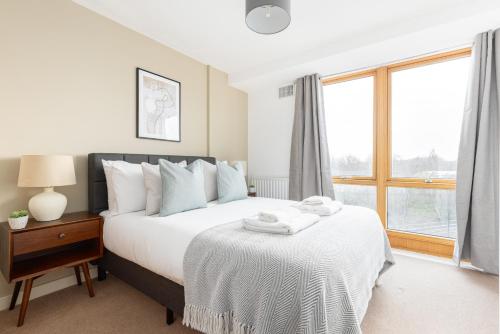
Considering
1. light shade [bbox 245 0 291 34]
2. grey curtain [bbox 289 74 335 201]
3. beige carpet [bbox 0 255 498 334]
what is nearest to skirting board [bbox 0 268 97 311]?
beige carpet [bbox 0 255 498 334]

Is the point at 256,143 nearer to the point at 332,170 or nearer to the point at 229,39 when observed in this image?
the point at 332,170

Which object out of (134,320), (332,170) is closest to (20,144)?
(134,320)

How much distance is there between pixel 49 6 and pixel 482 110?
4.11 meters

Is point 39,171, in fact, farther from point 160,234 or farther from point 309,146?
point 309,146

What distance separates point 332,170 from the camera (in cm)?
361

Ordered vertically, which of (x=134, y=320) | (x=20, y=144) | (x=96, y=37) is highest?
(x=96, y=37)

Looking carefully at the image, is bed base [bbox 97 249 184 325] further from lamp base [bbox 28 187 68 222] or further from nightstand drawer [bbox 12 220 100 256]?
lamp base [bbox 28 187 68 222]

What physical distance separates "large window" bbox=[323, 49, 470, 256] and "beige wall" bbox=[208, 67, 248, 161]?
1.47 m

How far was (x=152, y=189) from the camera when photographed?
2.03 metres

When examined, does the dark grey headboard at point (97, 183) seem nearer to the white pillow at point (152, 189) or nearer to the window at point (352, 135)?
the white pillow at point (152, 189)

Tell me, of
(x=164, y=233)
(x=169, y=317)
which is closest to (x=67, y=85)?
(x=164, y=233)

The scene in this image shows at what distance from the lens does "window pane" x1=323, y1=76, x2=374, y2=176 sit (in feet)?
11.0

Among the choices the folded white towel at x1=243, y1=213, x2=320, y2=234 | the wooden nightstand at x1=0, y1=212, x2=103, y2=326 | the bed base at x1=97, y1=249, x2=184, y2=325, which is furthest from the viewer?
the wooden nightstand at x1=0, y1=212, x2=103, y2=326

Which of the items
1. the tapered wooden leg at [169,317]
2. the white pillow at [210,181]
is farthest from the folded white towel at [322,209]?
the tapered wooden leg at [169,317]
